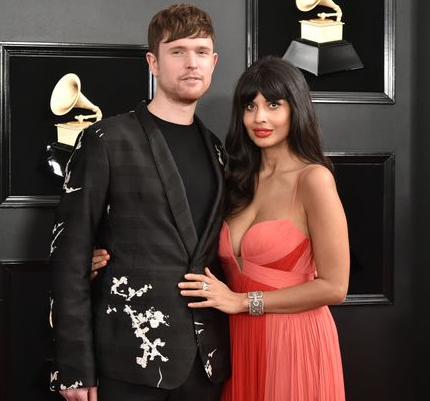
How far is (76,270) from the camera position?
6.64 feet

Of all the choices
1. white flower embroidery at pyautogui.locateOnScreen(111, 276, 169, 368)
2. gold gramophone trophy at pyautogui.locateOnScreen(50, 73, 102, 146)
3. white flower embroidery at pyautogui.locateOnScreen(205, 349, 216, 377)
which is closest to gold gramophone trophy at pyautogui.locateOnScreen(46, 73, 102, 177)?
gold gramophone trophy at pyautogui.locateOnScreen(50, 73, 102, 146)

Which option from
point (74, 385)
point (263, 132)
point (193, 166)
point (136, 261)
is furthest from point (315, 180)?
point (74, 385)

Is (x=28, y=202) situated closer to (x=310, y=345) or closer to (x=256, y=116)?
(x=256, y=116)

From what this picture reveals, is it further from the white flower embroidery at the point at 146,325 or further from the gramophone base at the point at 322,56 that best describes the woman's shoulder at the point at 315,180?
the gramophone base at the point at 322,56

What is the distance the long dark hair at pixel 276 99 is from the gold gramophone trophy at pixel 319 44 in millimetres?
668

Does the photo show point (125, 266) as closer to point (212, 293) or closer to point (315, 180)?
point (212, 293)

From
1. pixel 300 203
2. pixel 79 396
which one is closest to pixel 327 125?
pixel 300 203

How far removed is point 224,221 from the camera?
2.35 meters

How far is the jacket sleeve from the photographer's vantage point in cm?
201

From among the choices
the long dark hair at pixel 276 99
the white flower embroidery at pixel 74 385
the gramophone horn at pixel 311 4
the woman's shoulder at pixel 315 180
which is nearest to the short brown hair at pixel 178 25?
the long dark hair at pixel 276 99

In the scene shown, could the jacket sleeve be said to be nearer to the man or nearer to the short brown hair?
the man

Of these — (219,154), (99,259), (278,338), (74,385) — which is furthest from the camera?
(219,154)

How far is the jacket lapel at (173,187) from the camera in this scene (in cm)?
207

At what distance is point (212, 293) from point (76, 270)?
0.41m
